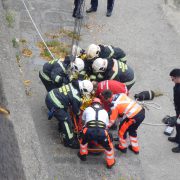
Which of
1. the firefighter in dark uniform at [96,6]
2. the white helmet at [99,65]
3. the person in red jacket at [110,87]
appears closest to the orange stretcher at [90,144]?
the person in red jacket at [110,87]

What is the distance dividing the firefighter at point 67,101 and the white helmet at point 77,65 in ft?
1.94

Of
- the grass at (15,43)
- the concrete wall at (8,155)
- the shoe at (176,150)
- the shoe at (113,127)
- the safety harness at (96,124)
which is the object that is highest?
the concrete wall at (8,155)

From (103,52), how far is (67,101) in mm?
1867

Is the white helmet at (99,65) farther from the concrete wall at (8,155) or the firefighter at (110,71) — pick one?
the concrete wall at (8,155)

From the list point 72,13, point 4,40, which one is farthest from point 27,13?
point 4,40

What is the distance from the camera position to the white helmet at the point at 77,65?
8.19 metres

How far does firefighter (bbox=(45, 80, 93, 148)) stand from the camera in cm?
752

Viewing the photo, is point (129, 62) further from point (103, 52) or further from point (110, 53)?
point (103, 52)

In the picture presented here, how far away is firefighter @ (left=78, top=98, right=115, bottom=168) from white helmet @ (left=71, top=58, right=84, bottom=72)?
945 millimetres

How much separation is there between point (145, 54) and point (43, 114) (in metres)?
3.63

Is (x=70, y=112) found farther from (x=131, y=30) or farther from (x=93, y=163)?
(x=131, y=30)

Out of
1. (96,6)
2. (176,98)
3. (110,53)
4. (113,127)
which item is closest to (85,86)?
(113,127)

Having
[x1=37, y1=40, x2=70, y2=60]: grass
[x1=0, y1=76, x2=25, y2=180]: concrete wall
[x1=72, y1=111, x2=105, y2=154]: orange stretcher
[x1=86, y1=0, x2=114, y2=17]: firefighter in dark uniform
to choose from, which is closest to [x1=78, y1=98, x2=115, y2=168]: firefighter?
[x1=72, y1=111, x2=105, y2=154]: orange stretcher

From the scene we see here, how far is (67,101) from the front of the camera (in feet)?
24.7
